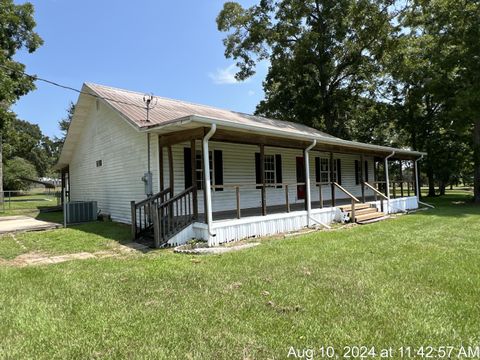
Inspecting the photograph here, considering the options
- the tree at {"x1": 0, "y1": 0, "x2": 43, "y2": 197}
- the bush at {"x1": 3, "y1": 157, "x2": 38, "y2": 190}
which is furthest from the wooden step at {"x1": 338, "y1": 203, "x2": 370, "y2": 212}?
the bush at {"x1": 3, "y1": 157, "x2": 38, "y2": 190}

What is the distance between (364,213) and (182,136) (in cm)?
765

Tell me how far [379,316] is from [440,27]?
2171cm

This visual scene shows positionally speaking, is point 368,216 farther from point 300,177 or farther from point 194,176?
point 194,176

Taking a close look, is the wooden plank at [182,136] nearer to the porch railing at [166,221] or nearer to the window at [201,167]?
the window at [201,167]

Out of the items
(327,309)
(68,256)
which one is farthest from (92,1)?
(327,309)

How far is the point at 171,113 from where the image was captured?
38.3ft

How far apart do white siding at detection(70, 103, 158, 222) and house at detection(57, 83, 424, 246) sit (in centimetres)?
4

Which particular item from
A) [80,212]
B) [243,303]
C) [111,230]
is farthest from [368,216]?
[80,212]

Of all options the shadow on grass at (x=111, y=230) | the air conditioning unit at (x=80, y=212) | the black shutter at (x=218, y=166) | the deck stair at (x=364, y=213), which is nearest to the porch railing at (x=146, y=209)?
the shadow on grass at (x=111, y=230)

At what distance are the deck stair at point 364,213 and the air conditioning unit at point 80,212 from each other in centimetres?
955

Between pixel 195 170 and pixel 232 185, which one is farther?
pixel 232 185

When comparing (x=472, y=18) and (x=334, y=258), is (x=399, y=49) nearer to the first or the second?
(x=472, y=18)

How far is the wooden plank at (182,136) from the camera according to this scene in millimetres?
8102

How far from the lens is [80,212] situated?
13062mm
